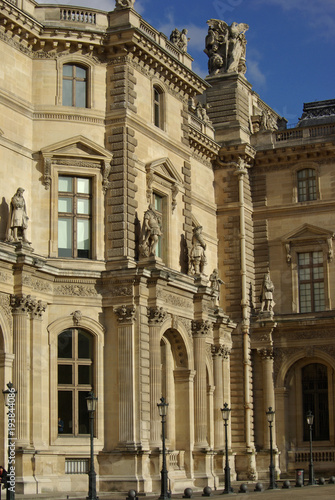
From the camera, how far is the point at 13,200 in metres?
41.9

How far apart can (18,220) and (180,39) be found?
15673mm

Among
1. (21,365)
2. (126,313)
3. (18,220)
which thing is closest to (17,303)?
(21,365)

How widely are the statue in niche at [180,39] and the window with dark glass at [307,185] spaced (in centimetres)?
1231

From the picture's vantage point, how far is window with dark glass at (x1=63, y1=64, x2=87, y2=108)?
151 ft

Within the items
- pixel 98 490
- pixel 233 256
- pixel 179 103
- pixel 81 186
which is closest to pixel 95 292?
pixel 81 186

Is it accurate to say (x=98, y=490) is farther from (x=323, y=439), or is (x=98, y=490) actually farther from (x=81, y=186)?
(x=323, y=439)

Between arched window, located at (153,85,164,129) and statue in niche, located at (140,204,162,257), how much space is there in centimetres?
602

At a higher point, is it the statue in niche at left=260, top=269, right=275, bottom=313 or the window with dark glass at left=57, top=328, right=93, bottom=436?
the statue in niche at left=260, top=269, right=275, bottom=313

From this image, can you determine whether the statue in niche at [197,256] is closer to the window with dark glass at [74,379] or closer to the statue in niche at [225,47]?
the window with dark glass at [74,379]

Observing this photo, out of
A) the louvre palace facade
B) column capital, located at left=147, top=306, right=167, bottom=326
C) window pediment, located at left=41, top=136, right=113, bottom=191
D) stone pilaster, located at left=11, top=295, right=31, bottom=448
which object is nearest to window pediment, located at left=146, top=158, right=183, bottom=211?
the louvre palace facade

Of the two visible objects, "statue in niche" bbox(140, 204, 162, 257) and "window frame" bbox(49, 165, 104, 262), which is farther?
"statue in niche" bbox(140, 204, 162, 257)

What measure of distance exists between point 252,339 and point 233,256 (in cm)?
465

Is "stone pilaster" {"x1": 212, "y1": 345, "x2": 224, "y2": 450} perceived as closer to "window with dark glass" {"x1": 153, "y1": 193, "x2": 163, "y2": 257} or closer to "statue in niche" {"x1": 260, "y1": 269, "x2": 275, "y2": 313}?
"statue in niche" {"x1": 260, "y1": 269, "x2": 275, "y2": 313}

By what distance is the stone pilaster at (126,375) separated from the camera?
Result: 1695 inches
